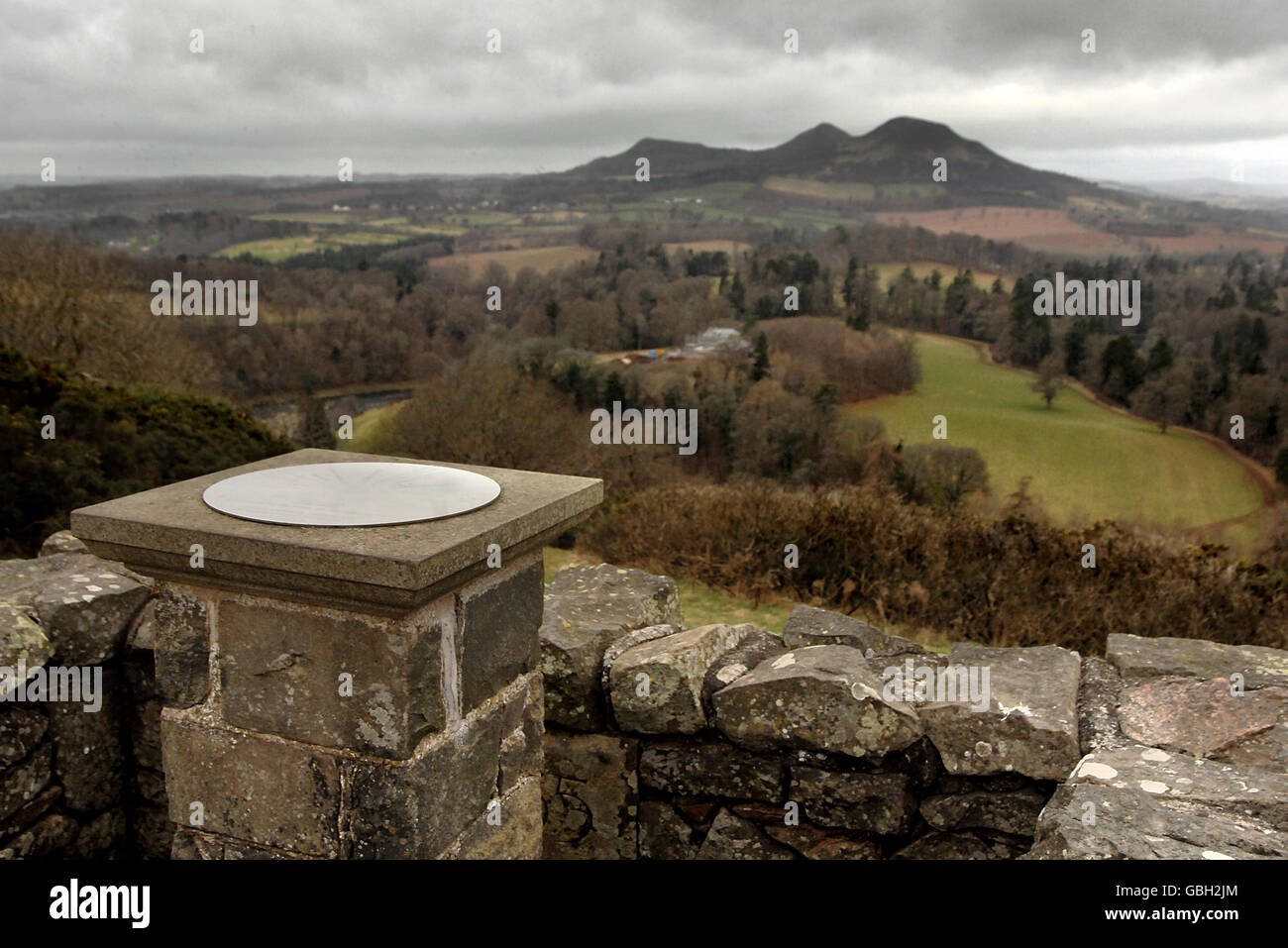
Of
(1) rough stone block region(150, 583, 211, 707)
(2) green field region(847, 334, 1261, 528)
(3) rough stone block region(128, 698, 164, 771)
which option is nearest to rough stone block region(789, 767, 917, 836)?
(1) rough stone block region(150, 583, 211, 707)

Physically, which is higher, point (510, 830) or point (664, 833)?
point (510, 830)

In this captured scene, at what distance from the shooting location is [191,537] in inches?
75.9

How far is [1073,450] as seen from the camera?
110 feet

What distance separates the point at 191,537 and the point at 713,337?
129ft

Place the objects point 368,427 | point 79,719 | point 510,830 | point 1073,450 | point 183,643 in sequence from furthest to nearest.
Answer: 1. point 1073,450
2. point 368,427
3. point 79,719
4. point 510,830
5. point 183,643

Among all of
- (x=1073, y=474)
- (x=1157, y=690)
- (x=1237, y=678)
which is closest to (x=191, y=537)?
(x=1157, y=690)

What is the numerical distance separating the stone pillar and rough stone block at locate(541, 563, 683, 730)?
726 mm

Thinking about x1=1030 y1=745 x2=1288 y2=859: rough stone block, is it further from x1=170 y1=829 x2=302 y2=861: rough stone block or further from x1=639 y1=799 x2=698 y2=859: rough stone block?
x1=170 y1=829 x2=302 y2=861: rough stone block

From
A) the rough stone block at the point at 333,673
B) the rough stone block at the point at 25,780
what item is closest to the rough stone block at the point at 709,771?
the rough stone block at the point at 333,673

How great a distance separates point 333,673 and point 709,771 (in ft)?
4.56

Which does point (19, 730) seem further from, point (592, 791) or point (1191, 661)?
point (1191, 661)

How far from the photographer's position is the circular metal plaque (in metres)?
2.03

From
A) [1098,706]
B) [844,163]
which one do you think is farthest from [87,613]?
[844,163]
